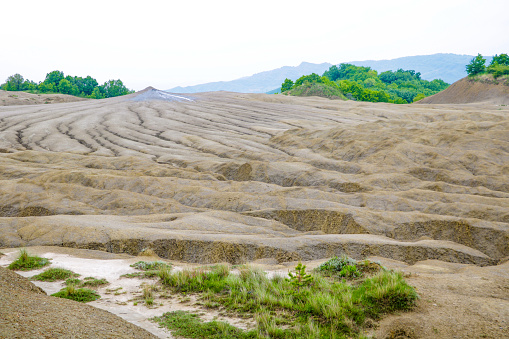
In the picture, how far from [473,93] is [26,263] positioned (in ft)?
244

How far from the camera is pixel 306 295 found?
7.03 metres

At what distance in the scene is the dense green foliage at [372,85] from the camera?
91750 millimetres

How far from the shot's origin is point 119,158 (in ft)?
77.8

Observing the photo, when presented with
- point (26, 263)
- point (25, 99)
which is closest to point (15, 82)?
point (25, 99)

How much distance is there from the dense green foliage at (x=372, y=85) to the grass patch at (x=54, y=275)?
73544 millimetres

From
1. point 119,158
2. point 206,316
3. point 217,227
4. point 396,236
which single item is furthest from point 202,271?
point 119,158

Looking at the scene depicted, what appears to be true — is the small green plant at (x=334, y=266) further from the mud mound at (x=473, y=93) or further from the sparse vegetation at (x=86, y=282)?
the mud mound at (x=473, y=93)

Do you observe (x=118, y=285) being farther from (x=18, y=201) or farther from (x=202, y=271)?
(x=18, y=201)

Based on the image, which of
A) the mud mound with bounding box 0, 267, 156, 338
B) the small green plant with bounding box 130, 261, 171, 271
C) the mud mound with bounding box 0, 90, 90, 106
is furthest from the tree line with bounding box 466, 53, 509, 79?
the mud mound with bounding box 0, 267, 156, 338

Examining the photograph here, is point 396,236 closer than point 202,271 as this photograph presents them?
No

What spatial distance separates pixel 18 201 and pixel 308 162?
592 inches

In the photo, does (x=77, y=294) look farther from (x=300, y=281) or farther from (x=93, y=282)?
(x=300, y=281)

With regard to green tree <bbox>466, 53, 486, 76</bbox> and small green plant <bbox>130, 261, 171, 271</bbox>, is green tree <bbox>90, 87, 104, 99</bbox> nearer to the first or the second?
green tree <bbox>466, 53, 486, 76</bbox>

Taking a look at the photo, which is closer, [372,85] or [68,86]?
[68,86]
